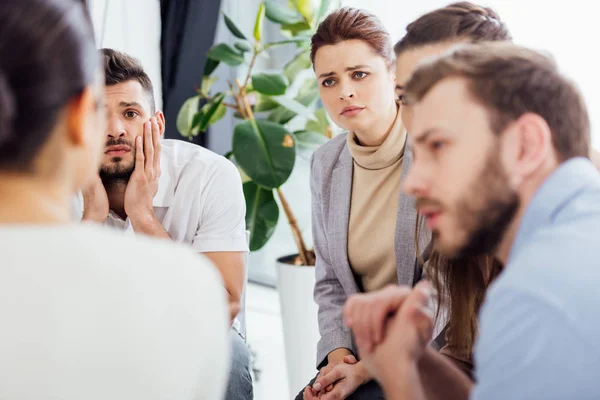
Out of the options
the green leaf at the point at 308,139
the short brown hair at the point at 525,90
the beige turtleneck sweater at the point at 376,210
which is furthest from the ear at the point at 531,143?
the green leaf at the point at 308,139

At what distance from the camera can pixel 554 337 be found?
0.74 meters

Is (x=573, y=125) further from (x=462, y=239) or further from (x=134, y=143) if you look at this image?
(x=134, y=143)

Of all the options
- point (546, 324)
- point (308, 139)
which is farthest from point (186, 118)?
point (546, 324)

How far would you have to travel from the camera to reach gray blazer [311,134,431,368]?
1.72 metres

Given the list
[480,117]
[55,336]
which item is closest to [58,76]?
[55,336]

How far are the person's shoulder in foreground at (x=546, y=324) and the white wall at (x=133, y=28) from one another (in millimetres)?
3090

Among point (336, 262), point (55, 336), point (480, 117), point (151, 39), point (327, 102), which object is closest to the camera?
point (55, 336)

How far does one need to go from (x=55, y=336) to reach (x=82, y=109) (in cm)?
26

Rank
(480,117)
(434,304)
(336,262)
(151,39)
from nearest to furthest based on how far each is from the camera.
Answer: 1. (480,117)
2. (434,304)
3. (336,262)
4. (151,39)

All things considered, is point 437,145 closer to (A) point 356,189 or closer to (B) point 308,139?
(A) point 356,189

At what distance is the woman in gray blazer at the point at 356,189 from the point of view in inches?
68.1

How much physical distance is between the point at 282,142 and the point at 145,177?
0.86m

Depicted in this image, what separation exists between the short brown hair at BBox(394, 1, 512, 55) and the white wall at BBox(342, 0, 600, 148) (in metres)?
0.90

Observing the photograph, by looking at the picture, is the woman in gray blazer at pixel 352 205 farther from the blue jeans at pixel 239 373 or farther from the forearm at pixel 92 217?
the forearm at pixel 92 217
